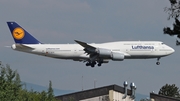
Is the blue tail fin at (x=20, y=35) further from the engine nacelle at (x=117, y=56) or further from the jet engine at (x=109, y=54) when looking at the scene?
the engine nacelle at (x=117, y=56)

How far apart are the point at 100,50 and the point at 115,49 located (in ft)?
9.04

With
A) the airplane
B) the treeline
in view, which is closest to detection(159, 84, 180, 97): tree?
the airplane

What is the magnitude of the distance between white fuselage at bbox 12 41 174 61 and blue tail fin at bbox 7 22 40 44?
3.04 meters

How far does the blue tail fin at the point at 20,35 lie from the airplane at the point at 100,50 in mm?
1929

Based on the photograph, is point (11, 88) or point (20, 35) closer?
point (11, 88)

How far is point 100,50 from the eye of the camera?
313 ft

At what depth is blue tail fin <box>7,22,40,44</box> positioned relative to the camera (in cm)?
10238

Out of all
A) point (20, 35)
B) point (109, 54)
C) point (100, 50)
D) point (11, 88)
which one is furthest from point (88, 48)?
point (11, 88)

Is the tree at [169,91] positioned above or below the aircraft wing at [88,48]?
below

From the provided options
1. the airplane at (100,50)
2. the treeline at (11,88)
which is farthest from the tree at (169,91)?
the treeline at (11,88)

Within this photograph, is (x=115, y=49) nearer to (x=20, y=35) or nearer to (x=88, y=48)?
(x=88, y=48)

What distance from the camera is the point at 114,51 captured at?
316 ft

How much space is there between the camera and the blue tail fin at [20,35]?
102 meters

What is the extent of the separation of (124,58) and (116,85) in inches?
763
